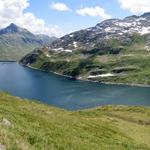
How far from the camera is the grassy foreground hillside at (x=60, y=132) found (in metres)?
21.3

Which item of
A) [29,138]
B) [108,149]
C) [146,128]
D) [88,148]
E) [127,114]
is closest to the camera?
[29,138]

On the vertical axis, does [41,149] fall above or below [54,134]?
above

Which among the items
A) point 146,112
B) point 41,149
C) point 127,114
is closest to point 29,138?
point 41,149

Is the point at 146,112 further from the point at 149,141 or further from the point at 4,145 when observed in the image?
the point at 4,145

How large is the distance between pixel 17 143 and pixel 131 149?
943 inches

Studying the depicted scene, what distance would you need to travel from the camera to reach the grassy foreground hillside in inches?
837

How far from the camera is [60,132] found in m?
35.1

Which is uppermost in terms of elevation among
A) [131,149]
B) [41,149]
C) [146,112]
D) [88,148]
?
[41,149]

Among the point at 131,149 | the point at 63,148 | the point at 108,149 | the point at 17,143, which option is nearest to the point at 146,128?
the point at 131,149

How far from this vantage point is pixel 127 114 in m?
92.5

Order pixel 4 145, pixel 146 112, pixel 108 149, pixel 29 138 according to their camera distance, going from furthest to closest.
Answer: pixel 146 112 < pixel 108 149 < pixel 29 138 < pixel 4 145

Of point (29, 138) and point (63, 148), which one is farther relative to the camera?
point (63, 148)

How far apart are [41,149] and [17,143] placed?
242 centimetres

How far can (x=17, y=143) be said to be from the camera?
1834 cm
